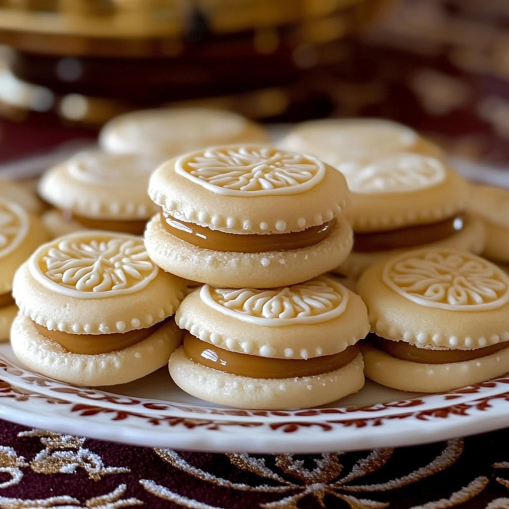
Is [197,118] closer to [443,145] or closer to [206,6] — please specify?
[206,6]

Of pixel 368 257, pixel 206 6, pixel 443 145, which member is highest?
pixel 206 6

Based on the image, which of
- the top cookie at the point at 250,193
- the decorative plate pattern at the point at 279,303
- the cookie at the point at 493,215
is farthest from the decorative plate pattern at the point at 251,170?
the cookie at the point at 493,215

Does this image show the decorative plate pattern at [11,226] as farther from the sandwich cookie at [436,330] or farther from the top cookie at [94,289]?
the sandwich cookie at [436,330]

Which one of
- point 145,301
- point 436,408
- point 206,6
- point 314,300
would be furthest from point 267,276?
point 206,6

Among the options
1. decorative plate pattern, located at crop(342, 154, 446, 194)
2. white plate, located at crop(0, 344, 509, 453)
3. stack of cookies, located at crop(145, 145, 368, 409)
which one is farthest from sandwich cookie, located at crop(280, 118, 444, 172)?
white plate, located at crop(0, 344, 509, 453)

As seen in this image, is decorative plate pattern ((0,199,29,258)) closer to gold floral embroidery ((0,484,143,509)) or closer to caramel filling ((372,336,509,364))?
gold floral embroidery ((0,484,143,509))

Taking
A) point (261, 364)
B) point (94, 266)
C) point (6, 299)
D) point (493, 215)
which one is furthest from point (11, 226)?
point (493, 215)

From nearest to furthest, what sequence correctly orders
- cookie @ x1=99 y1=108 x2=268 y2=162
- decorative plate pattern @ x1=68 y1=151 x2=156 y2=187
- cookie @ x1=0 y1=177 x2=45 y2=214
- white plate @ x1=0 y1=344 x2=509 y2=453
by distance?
white plate @ x1=0 y1=344 x2=509 y2=453, decorative plate pattern @ x1=68 y1=151 x2=156 y2=187, cookie @ x1=0 y1=177 x2=45 y2=214, cookie @ x1=99 y1=108 x2=268 y2=162
